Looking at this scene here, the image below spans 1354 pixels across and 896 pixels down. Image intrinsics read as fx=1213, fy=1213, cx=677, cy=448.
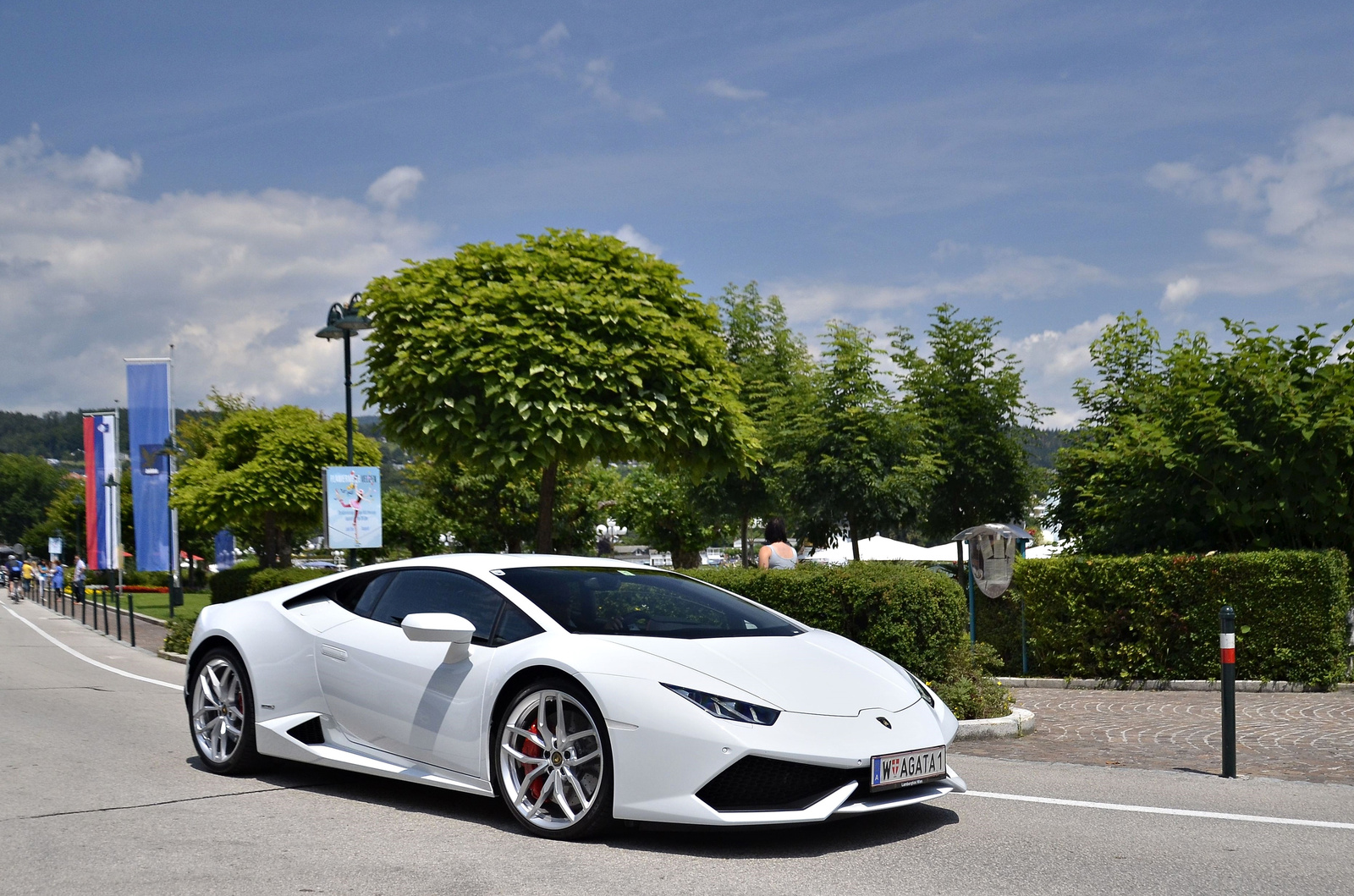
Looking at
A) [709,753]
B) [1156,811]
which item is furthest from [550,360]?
[709,753]

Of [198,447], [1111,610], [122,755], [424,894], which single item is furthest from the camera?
[198,447]

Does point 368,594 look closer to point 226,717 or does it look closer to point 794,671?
point 226,717

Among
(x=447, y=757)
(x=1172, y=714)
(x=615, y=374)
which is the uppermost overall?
(x=615, y=374)

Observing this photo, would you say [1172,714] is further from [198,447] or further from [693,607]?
[198,447]

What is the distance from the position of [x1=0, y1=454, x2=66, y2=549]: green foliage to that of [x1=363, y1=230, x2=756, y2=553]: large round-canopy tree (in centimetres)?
16078

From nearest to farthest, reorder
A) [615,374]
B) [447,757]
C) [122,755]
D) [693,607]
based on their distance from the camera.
Answer: [447,757]
[693,607]
[122,755]
[615,374]

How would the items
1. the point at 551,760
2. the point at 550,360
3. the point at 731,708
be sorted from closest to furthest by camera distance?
the point at 731,708 < the point at 551,760 < the point at 550,360

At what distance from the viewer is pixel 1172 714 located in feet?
35.6

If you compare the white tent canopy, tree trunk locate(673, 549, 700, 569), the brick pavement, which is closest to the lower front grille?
the brick pavement

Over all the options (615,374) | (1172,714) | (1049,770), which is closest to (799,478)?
(615,374)

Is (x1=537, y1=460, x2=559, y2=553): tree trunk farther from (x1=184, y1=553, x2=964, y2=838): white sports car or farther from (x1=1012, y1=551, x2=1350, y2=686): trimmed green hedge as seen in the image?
(x1=184, y1=553, x2=964, y2=838): white sports car

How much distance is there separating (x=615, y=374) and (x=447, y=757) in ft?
34.3

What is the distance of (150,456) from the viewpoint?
3775cm

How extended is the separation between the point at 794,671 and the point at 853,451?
1047 inches
